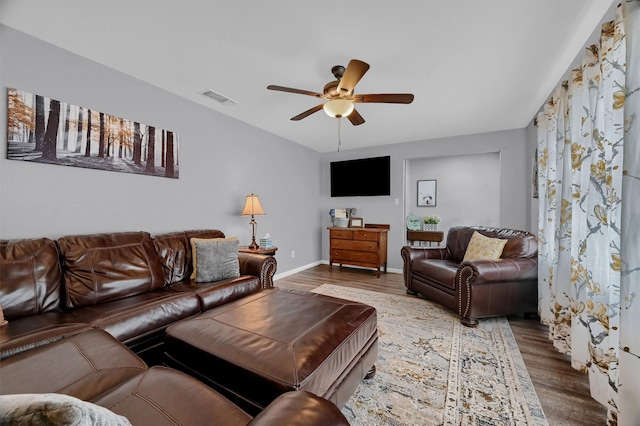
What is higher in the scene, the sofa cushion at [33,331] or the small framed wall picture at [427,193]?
the small framed wall picture at [427,193]

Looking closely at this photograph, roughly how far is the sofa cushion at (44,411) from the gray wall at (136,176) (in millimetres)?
2272

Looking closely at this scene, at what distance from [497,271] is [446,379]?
1302 millimetres

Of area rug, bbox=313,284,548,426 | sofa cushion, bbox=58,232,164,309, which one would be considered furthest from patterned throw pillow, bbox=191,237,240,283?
area rug, bbox=313,284,548,426

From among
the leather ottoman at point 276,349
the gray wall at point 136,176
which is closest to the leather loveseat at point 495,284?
the leather ottoman at point 276,349

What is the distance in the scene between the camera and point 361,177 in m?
4.94

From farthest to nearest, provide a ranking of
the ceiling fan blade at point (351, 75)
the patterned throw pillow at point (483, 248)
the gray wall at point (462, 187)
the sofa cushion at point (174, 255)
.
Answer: the gray wall at point (462, 187)
the patterned throw pillow at point (483, 248)
the sofa cushion at point (174, 255)
the ceiling fan blade at point (351, 75)

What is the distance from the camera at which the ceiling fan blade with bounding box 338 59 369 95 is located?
5.72 feet

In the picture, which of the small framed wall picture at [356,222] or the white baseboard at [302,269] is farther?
the small framed wall picture at [356,222]

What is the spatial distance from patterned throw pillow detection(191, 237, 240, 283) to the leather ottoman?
0.79 metres

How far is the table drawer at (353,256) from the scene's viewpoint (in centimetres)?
441

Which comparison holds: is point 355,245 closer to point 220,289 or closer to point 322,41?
point 220,289

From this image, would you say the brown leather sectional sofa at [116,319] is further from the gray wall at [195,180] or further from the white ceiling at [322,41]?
the white ceiling at [322,41]

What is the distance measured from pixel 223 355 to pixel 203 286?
1175mm

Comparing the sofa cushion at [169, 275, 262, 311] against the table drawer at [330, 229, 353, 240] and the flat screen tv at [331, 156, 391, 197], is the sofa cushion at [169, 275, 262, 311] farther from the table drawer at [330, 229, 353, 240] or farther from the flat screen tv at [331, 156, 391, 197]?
the flat screen tv at [331, 156, 391, 197]
